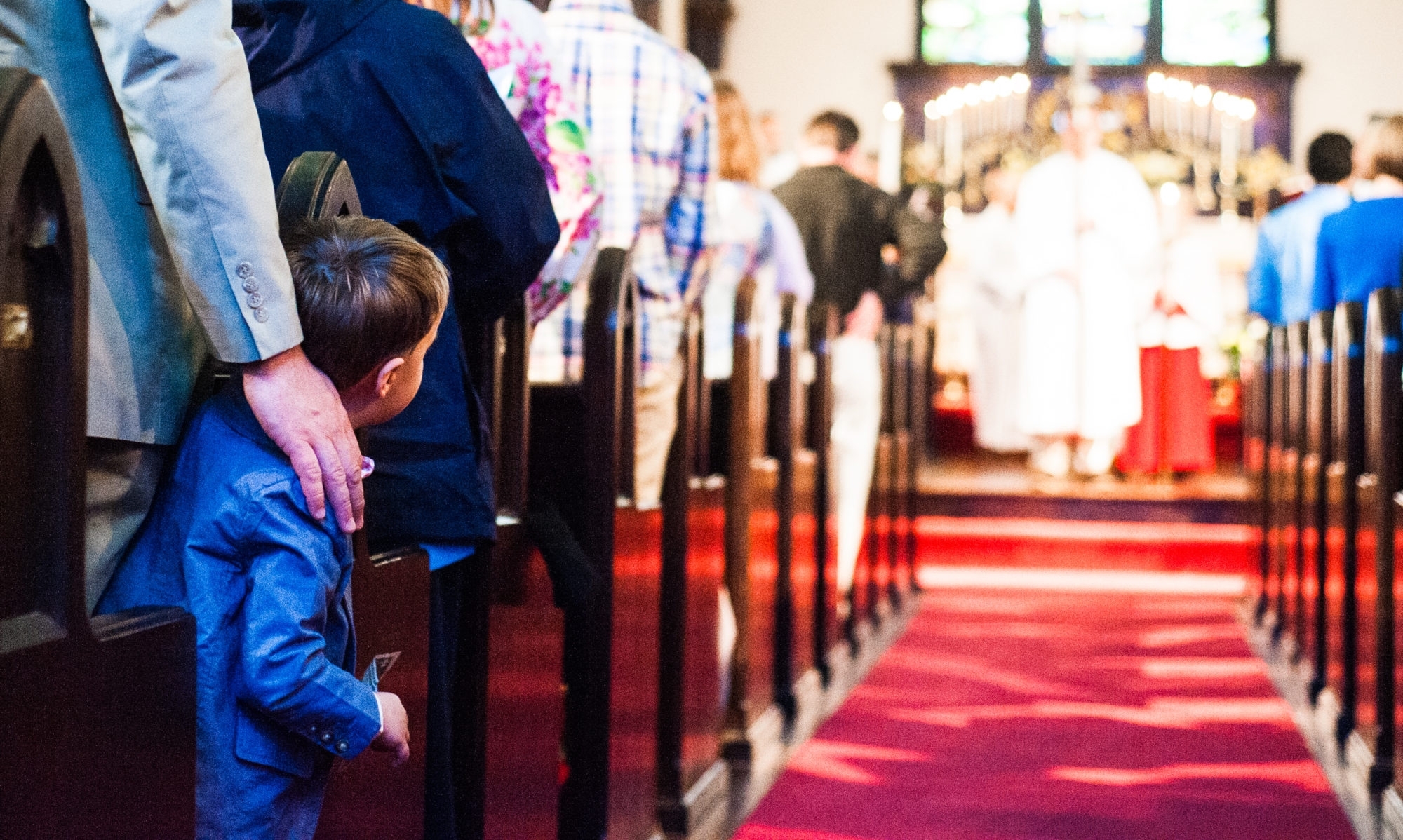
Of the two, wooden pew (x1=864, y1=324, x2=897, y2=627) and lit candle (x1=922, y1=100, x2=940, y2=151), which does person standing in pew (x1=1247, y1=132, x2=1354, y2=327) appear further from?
lit candle (x1=922, y1=100, x2=940, y2=151)

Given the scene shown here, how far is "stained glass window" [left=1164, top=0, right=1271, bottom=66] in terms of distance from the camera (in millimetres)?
13438

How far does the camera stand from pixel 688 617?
9.93ft

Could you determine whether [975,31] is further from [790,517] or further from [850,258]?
[790,517]

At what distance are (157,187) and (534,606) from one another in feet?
3.43

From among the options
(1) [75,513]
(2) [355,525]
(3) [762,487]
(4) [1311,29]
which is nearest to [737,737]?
(3) [762,487]

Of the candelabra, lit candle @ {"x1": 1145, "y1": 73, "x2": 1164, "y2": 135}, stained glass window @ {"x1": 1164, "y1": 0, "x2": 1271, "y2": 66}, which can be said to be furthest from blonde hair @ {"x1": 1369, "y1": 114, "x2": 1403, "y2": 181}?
stained glass window @ {"x1": 1164, "y1": 0, "x2": 1271, "y2": 66}

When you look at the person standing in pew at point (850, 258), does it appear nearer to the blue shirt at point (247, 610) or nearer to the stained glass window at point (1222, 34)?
the blue shirt at point (247, 610)

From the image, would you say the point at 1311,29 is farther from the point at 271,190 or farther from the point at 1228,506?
the point at 271,190

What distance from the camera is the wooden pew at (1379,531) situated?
10.4ft

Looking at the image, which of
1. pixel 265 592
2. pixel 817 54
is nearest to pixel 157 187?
pixel 265 592

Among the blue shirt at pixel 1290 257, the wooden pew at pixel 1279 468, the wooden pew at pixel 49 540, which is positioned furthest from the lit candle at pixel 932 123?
the wooden pew at pixel 49 540

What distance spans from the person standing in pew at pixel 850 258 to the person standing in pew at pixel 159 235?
14.8ft

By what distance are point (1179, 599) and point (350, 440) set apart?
5.77 meters

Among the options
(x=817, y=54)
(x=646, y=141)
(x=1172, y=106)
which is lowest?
(x=646, y=141)
